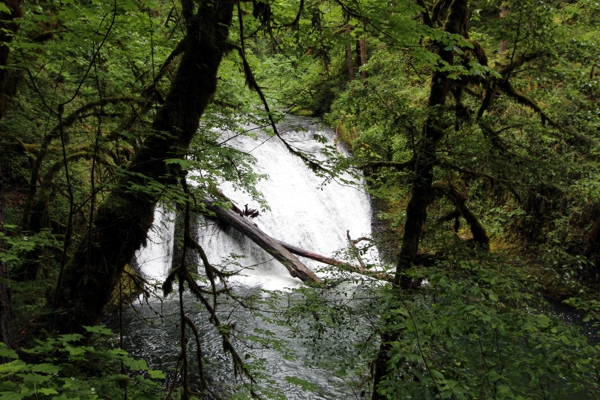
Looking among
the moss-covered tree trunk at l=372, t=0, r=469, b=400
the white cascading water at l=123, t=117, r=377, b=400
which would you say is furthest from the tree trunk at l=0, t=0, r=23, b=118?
the moss-covered tree trunk at l=372, t=0, r=469, b=400

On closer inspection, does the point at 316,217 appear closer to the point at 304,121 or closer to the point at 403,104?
the point at 304,121

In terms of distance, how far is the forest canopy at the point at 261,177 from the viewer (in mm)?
2350

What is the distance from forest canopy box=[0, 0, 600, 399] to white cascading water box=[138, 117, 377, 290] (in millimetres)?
3263

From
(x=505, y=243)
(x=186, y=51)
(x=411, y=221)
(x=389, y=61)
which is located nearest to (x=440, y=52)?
(x=389, y=61)

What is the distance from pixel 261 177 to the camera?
15.2 feet

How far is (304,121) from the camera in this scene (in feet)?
53.0

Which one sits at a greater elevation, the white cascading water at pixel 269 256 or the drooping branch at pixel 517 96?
the drooping branch at pixel 517 96

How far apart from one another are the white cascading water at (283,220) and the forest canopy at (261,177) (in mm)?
3263

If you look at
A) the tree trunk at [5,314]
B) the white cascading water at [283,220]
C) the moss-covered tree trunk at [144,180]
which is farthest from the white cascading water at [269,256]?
the tree trunk at [5,314]

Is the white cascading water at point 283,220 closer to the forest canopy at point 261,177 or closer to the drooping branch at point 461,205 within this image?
the forest canopy at point 261,177

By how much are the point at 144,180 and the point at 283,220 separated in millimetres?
8943

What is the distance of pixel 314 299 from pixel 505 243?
928 centimetres

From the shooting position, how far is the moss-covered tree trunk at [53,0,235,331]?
110 inches

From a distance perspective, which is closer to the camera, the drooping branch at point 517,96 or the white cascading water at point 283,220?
the drooping branch at point 517,96
